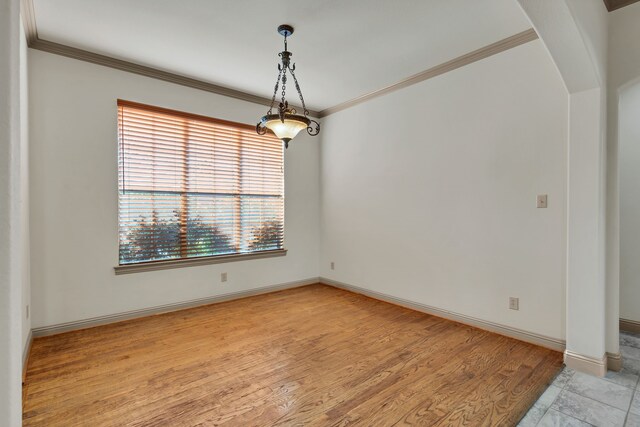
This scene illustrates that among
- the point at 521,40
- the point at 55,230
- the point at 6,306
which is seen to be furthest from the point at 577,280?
the point at 55,230

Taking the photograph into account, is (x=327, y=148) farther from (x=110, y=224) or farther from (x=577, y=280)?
(x=577, y=280)

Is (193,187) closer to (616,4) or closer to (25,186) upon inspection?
(25,186)

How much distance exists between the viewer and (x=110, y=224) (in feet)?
11.5

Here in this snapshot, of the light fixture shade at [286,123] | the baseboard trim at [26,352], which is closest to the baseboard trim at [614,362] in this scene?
the light fixture shade at [286,123]

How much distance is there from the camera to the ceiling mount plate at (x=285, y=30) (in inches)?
112

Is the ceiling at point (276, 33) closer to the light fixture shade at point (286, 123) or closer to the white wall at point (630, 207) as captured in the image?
the light fixture shade at point (286, 123)

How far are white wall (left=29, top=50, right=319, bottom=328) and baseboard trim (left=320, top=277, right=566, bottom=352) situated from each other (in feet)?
7.86

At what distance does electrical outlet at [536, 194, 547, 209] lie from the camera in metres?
2.90

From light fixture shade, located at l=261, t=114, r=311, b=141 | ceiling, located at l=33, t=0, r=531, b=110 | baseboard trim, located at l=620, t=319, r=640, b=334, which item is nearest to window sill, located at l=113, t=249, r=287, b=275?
light fixture shade, located at l=261, t=114, r=311, b=141

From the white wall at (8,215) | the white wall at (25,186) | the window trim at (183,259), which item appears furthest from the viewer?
the window trim at (183,259)

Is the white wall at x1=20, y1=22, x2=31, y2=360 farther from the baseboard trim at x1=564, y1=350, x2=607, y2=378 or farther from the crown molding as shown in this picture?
the crown molding

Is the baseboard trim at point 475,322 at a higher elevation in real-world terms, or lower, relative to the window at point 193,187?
lower

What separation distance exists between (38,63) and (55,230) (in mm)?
1592

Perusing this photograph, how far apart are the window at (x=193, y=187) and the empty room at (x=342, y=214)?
24mm
